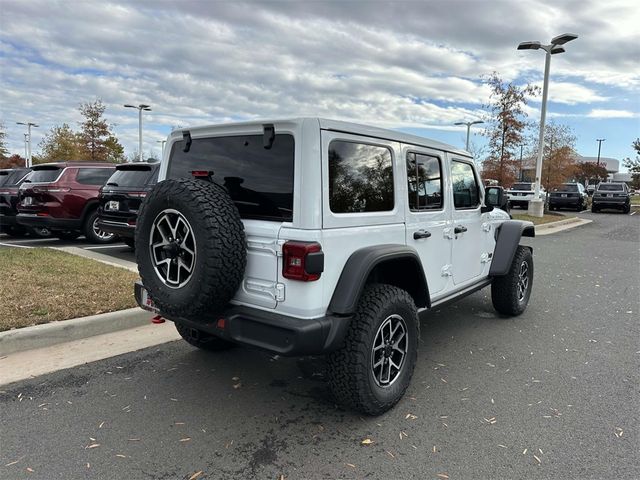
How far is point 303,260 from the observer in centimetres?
272

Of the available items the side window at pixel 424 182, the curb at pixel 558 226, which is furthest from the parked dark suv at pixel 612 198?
the side window at pixel 424 182

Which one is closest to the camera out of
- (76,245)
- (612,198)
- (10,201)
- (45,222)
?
(45,222)

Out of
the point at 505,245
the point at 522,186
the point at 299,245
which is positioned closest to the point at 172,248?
the point at 299,245

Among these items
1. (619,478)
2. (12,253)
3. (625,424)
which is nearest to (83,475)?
(619,478)

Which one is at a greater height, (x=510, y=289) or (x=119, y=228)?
(x=119, y=228)

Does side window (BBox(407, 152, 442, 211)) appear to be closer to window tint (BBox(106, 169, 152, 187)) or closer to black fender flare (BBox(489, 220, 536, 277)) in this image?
black fender flare (BBox(489, 220, 536, 277))

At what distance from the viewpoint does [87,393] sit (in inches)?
135

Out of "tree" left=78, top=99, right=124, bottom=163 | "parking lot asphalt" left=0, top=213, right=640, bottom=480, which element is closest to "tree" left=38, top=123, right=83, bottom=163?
"tree" left=78, top=99, right=124, bottom=163

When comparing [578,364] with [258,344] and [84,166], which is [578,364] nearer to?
[258,344]

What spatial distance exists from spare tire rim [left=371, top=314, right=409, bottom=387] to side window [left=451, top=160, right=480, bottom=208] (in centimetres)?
153

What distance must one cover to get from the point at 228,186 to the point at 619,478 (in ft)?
9.55

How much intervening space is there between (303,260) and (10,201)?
1034cm

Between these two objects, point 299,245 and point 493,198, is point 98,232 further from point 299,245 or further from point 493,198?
point 299,245

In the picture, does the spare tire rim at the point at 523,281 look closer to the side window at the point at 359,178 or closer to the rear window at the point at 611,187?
the side window at the point at 359,178
